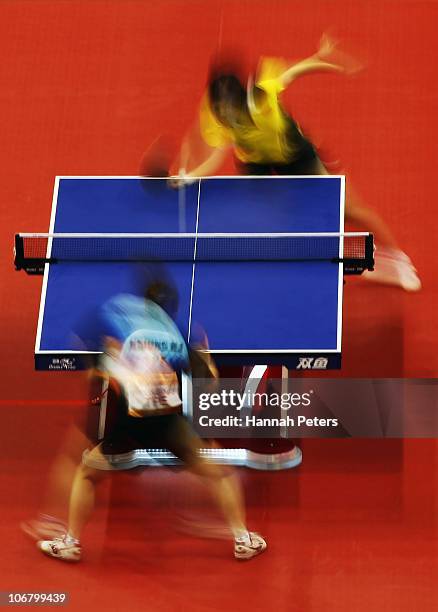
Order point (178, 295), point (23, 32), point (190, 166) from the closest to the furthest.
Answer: point (178, 295), point (190, 166), point (23, 32)

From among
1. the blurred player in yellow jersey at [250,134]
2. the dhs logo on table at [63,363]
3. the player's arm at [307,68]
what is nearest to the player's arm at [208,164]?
the blurred player in yellow jersey at [250,134]

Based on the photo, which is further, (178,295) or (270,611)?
(178,295)

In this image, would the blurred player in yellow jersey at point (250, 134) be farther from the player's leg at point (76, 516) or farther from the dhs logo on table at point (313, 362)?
the player's leg at point (76, 516)

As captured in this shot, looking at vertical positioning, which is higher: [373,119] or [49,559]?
[373,119]

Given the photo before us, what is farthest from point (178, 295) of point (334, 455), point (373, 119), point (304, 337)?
point (373, 119)

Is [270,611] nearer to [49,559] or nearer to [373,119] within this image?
[49,559]

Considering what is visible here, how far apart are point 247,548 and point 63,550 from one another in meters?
1.17

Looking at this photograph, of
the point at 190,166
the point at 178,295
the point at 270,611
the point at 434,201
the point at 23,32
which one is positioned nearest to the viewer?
the point at 270,611

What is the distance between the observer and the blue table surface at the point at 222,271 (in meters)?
9.52

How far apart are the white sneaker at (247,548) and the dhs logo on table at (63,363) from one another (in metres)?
1.51

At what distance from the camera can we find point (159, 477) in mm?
9953

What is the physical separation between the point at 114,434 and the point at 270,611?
68.5 inches

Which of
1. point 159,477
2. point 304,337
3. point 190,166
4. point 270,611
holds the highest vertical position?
point 190,166

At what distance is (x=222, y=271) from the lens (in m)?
9.80
